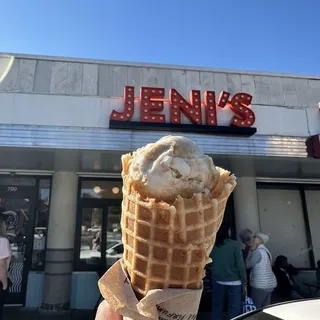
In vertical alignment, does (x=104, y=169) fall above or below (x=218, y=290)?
above

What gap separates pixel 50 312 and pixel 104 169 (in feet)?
11.4

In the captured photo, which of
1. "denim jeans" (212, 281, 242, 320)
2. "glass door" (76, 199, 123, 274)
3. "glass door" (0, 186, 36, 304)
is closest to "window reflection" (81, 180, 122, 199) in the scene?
"glass door" (76, 199, 123, 274)

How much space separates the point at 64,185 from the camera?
25.3ft

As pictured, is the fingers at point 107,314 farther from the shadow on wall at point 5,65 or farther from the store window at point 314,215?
the store window at point 314,215

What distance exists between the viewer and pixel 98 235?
8.06 meters

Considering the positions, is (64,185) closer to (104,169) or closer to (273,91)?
(104,169)

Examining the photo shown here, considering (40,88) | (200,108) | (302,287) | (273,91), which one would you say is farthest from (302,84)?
(40,88)

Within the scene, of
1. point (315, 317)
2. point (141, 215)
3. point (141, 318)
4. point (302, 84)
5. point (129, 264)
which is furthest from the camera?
point (302, 84)

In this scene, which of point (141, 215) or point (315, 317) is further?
point (315, 317)

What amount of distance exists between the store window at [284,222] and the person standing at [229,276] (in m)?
3.66

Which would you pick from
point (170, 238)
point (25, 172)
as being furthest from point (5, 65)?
point (170, 238)

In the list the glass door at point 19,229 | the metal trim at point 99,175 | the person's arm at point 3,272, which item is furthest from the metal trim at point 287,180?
the person's arm at point 3,272

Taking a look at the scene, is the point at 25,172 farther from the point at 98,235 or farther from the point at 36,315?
the point at 36,315

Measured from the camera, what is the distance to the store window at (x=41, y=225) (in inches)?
303
